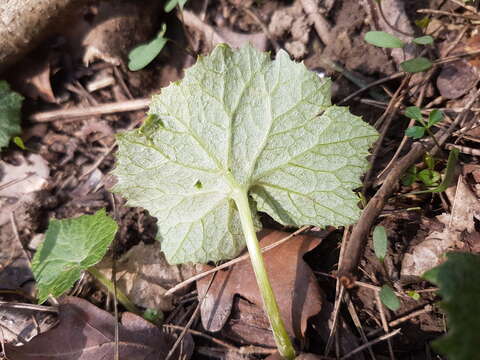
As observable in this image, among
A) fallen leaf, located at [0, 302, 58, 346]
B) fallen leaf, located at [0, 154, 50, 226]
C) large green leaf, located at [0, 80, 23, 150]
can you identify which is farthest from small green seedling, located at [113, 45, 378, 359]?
large green leaf, located at [0, 80, 23, 150]

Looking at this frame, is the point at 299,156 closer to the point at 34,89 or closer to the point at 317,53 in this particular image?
the point at 317,53

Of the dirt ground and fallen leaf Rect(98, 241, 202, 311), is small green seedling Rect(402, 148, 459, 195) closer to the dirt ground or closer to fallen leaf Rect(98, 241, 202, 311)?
the dirt ground

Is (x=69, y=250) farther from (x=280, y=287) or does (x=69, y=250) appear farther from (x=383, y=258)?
(x=383, y=258)

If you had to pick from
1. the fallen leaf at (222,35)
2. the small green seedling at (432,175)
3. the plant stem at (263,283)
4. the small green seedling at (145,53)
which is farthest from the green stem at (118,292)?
the fallen leaf at (222,35)

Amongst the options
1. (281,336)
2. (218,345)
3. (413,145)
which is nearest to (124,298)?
(218,345)

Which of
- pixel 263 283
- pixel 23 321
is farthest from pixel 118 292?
pixel 263 283

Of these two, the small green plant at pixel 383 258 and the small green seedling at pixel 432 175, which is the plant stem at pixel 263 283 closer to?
the small green plant at pixel 383 258
